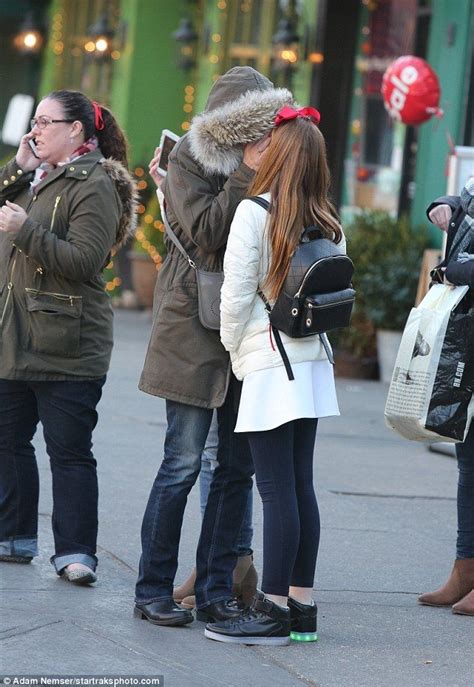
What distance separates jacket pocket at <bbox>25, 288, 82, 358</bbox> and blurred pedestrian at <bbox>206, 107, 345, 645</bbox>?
82cm

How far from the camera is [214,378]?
176 inches

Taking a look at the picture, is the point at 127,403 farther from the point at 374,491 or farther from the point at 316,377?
the point at 316,377

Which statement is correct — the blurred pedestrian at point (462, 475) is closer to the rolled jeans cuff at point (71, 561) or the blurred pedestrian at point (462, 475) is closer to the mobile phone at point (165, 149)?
the mobile phone at point (165, 149)

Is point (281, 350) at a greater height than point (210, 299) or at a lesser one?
lesser

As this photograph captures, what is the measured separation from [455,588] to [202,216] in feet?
6.09

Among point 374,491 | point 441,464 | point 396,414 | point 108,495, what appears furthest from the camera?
point 441,464

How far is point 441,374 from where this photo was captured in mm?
4875

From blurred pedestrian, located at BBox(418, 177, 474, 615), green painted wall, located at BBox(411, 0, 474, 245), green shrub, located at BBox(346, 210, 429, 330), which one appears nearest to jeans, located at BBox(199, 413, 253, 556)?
blurred pedestrian, located at BBox(418, 177, 474, 615)

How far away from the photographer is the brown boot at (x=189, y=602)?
478cm

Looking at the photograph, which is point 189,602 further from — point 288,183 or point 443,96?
point 443,96

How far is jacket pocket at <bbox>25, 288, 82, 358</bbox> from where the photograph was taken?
4.94 metres

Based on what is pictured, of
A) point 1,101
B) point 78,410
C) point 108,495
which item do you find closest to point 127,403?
point 108,495

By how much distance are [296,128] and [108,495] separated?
279 cm

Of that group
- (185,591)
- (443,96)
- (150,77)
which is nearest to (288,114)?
(185,591)
